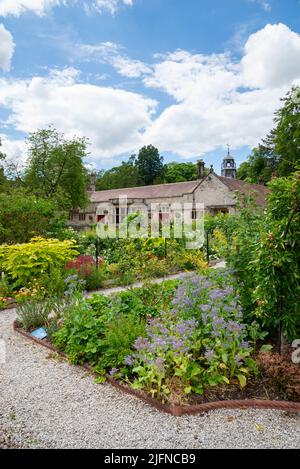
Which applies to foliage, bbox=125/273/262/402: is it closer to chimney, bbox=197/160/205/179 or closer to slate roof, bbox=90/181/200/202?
slate roof, bbox=90/181/200/202

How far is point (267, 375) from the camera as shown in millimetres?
3514

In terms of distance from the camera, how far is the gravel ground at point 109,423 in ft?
8.95

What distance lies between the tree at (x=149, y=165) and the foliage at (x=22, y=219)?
160ft

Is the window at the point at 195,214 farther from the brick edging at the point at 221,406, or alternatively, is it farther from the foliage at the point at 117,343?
the brick edging at the point at 221,406

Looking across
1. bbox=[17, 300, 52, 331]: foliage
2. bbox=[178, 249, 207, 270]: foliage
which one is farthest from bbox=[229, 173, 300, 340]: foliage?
bbox=[178, 249, 207, 270]: foliage

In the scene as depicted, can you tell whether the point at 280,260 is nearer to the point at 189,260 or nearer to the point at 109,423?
the point at 109,423

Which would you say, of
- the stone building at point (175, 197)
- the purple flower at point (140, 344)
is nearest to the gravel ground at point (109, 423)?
the purple flower at point (140, 344)

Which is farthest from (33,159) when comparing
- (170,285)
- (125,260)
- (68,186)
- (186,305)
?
(186,305)

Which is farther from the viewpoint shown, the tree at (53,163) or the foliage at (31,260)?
the tree at (53,163)

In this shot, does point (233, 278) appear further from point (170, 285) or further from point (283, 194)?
point (170, 285)

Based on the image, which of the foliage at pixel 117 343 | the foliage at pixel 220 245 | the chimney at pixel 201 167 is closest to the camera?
the foliage at pixel 117 343

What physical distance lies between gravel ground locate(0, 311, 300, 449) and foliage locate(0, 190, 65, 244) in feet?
23.5

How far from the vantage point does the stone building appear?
28.3 meters

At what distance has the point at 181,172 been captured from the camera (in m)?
55.5
